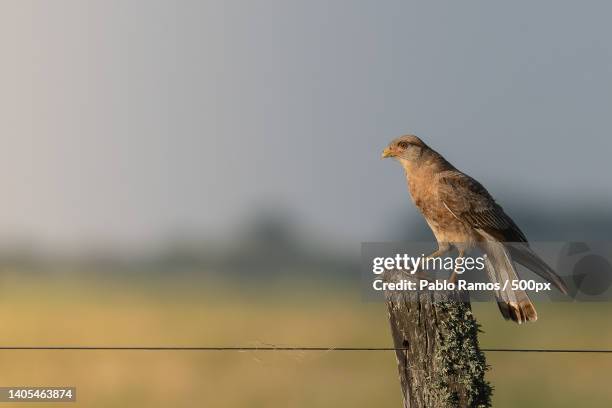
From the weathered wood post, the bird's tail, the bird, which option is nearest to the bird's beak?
the bird

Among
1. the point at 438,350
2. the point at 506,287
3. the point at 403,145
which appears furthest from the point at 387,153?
the point at 438,350

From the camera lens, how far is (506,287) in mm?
8258

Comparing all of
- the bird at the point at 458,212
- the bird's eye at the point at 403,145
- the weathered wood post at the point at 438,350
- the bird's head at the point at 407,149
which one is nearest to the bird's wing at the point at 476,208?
the bird at the point at 458,212

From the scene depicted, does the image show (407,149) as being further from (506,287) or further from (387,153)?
(506,287)

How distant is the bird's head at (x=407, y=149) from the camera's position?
9047mm

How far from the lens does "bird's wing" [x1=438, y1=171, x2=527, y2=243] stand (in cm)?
876

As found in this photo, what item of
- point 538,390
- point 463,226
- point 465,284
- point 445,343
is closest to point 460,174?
point 463,226

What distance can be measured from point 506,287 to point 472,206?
86 cm

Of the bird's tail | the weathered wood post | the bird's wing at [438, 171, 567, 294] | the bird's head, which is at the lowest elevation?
the weathered wood post

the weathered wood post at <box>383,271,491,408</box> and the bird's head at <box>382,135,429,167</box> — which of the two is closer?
the weathered wood post at <box>383,271,491,408</box>

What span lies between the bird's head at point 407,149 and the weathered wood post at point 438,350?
8.71ft

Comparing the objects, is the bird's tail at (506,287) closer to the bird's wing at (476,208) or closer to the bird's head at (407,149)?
the bird's wing at (476,208)

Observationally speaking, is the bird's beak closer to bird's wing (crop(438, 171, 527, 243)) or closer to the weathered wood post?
bird's wing (crop(438, 171, 527, 243))

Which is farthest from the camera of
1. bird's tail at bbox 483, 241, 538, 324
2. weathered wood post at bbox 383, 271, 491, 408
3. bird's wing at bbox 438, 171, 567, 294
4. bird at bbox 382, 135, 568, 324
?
bird's wing at bbox 438, 171, 567, 294
